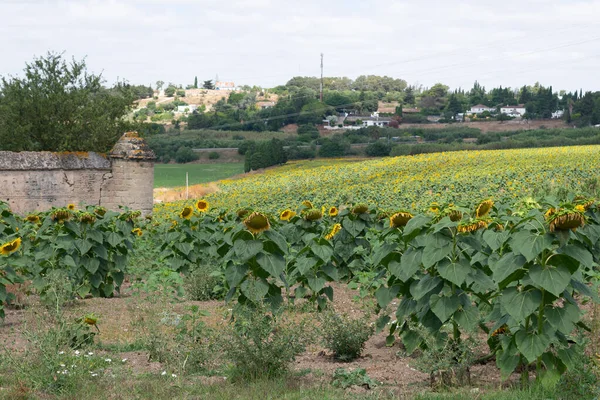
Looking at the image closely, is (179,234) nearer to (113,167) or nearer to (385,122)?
(113,167)

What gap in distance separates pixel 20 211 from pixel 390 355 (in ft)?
39.6

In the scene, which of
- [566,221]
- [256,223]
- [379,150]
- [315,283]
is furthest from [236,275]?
[379,150]

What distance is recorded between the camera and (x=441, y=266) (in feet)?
17.7

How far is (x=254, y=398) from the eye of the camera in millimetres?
5055

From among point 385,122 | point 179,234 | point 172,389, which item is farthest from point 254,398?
point 385,122

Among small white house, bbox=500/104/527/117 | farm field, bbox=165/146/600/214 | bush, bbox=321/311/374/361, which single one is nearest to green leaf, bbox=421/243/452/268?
bush, bbox=321/311/374/361

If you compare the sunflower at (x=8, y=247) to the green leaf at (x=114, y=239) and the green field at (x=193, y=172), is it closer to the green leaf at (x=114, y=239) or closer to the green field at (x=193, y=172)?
the green leaf at (x=114, y=239)

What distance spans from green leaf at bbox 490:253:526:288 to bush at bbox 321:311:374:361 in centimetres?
184

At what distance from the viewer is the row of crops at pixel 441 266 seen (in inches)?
196

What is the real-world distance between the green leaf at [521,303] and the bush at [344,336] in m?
1.83

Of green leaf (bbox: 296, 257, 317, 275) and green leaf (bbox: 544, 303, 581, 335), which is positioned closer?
green leaf (bbox: 544, 303, 581, 335)

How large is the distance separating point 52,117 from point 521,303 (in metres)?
24.0

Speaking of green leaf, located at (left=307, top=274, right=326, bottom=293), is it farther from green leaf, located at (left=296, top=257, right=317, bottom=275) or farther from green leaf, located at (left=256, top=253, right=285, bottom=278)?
green leaf, located at (left=256, top=253, right=285, bottom=278)

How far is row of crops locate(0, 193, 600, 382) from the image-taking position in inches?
196
